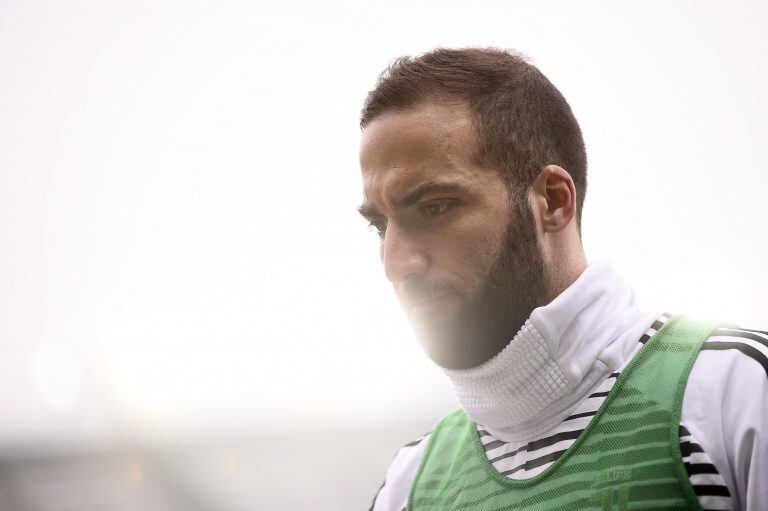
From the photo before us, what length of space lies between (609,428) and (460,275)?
1.75 ft

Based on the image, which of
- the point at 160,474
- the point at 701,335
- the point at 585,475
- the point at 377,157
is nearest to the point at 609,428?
the point at 585,475

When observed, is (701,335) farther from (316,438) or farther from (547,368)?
(316,438)

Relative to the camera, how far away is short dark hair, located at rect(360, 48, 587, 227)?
2.09 meters

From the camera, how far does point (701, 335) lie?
1.83 meters

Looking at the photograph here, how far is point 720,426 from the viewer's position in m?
1.60

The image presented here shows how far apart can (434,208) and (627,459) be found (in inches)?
31.1

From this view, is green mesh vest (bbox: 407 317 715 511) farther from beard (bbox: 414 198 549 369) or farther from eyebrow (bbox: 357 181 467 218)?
eyebrow (bbox: 357 181 467 218)

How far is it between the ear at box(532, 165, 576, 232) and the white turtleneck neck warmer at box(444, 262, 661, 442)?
159mm

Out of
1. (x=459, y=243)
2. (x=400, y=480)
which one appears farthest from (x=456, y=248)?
(x=400, y=480)

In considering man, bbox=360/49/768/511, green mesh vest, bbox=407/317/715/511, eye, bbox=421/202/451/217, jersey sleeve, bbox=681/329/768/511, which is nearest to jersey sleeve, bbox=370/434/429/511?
man, bbox=360/49/768/511

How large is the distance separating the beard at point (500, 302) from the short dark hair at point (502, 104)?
0.14 m

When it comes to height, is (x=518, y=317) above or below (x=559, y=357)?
above

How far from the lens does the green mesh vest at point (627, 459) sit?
1.63 metres

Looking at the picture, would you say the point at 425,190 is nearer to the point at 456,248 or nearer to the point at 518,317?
the point at 456,248
